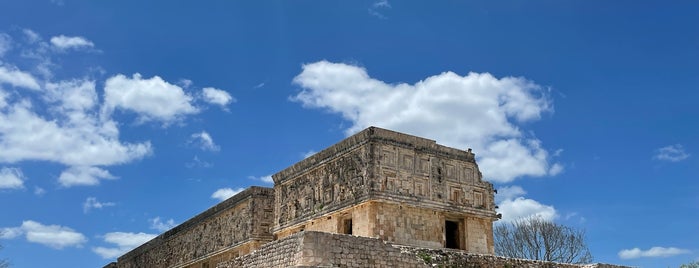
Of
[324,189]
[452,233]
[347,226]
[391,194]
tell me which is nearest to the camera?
[391,194]

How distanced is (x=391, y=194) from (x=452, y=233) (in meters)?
3.01

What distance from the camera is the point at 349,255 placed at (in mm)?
15438

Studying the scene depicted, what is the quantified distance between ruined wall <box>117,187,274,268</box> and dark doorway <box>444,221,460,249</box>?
8.28 metres

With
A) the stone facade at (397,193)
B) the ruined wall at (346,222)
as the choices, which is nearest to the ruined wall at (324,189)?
the stone facade at (397,193)

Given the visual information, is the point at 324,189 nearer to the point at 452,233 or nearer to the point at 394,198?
the point at 394,198

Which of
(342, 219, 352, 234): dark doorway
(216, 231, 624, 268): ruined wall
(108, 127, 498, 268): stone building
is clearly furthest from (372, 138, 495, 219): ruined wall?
(216, 231, 624, 268): ruined wall

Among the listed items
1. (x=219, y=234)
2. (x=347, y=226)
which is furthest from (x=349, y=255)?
(x=219, y=234)

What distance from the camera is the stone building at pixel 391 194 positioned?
20.0 m

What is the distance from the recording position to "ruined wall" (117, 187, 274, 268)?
89.7ft

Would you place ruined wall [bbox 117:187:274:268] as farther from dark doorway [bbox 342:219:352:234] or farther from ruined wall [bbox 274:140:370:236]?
dark doorway [bbox 342:219:352:234]

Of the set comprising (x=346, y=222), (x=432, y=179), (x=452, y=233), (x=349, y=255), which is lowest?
(x=349, y=255)

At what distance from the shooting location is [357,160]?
20719mm

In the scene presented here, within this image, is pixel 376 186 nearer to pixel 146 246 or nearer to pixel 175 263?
pixel 175 263

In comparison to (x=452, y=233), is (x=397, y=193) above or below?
above
